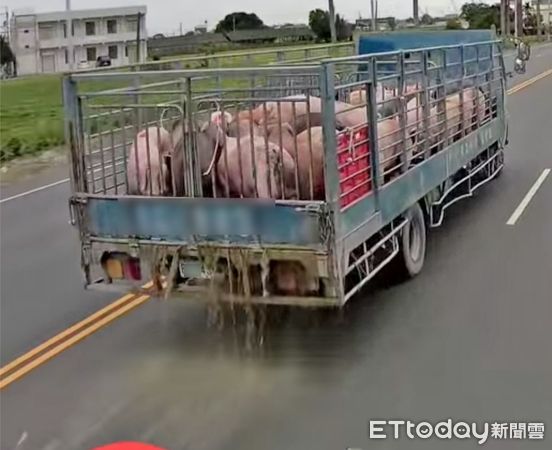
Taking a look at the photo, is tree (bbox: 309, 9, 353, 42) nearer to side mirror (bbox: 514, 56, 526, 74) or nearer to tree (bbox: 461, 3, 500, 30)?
tree (bbox: 461, 3, 500, 30)

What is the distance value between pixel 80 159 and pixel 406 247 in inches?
116

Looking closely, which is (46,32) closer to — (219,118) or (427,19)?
(427,19)

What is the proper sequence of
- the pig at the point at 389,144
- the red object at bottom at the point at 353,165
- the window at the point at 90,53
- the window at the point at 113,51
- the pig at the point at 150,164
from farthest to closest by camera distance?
1. the window at the point at 113,51
2. the window at the point at 90,53
3. the pig at the point at 389,144
4. the pig at the point at 150,164
5. the red object at bottom at the point at 353,165

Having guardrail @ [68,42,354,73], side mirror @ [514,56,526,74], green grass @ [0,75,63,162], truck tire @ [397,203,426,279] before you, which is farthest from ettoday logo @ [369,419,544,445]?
side mirror @ [514,56,526,74]

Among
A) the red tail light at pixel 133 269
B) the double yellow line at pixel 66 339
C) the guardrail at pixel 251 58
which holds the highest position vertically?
the guardrail at pixel 251 58

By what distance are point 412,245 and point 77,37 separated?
53.8 m

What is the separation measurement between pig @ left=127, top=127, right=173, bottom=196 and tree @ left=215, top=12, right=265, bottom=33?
55.4 metres

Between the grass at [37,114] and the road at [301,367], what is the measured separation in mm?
2042

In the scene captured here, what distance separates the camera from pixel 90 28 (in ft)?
191

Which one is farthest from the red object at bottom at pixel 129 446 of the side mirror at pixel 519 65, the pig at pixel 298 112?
the side mirror at pixel 519 65

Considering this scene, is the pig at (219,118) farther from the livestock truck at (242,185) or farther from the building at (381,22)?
the building at (381,22)

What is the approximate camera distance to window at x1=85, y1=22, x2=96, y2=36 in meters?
57.8

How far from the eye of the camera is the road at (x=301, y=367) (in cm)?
570

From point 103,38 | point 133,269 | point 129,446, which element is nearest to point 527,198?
point 133,269
